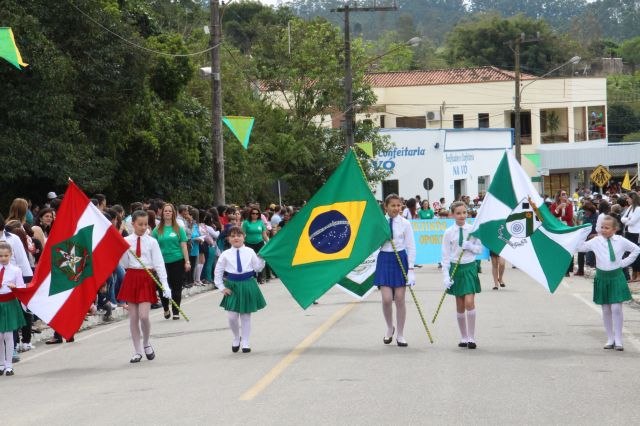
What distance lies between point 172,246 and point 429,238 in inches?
475

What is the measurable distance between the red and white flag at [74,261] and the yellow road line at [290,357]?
94.8 inches

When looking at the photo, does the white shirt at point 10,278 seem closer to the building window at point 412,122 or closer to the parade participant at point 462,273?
the parade participant at point 462,273

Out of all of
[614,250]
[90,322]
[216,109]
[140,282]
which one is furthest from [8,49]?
[216,109]

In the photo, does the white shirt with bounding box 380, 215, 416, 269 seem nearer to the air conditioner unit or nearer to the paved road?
the paved road

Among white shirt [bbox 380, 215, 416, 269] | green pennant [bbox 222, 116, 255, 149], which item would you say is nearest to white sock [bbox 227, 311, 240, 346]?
white shirt [bbox 380, 215, 416, 269]

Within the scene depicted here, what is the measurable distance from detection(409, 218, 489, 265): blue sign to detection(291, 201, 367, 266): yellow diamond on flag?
49.8 feet

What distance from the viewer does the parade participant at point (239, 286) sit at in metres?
13.6

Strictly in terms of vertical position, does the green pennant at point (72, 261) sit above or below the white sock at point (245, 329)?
above

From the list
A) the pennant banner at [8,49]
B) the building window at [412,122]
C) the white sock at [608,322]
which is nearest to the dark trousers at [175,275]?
the pennant banner at [8,49]

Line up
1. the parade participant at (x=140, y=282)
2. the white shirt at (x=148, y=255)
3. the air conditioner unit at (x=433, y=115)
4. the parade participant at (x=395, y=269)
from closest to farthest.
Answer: the parade participant at (x=140, y=282) < the parade participant at (x=395, y=269) < the white shirt at (x=148, y=255) < the air conditioner unit at (x=433, y=115)

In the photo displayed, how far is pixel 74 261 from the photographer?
1398cm

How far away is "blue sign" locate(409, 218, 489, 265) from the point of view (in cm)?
2952

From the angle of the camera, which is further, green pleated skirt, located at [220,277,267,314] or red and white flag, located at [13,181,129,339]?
red and white flag, located at [13,181,129,339]

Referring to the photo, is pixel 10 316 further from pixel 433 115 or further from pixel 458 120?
pixel 458 120
